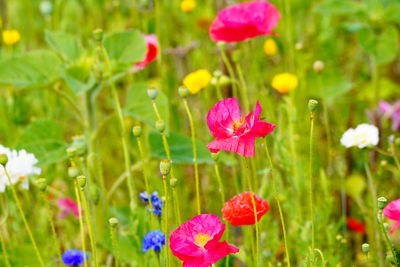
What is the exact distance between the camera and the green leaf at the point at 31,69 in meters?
1.25

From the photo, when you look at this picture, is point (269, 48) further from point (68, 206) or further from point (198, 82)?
point (68, 206)

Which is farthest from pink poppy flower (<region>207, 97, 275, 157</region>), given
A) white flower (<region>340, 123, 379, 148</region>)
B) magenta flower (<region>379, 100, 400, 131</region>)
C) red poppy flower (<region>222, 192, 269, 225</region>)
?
magenta flower (<region>379, 100, 400, 131</region>)

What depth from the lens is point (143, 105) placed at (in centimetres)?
130

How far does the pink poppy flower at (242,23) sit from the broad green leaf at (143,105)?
0.15 metres

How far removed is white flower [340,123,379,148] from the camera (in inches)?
43.6

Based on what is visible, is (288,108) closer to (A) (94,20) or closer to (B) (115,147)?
(B) (115,147)

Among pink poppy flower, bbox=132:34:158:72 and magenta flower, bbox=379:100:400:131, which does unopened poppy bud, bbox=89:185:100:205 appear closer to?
pink poppy flower, bbox=132:34:158:72

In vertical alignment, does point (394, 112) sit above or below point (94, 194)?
above

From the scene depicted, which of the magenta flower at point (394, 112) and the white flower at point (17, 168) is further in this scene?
the magenta flower at point (394, 112)

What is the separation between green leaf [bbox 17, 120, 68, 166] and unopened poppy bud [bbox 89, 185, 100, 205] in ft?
0.40

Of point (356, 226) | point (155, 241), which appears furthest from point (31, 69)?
point (356, 226)

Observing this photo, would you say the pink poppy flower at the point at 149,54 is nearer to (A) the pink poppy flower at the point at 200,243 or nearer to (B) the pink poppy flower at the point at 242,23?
(B) the pink poppy flower at the point at 242,23

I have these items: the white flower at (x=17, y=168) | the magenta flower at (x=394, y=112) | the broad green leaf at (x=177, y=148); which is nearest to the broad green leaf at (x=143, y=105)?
the broad green leaf at (x=177, y=148)

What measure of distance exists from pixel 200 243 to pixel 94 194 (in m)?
0.32
